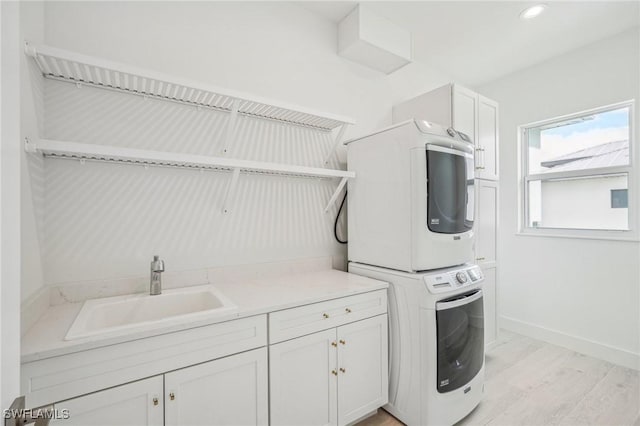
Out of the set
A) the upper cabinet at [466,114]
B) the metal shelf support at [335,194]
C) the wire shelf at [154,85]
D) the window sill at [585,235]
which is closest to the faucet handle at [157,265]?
the wire shelf at [154,85]

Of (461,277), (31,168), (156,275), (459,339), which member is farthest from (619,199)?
(31,168)

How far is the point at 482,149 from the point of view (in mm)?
2551

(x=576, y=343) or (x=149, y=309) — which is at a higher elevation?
(x=149, y=309)

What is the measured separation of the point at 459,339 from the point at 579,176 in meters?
2.22

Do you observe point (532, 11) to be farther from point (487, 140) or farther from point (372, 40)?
point (372, 40)

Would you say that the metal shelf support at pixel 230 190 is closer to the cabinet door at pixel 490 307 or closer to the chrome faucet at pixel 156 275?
the chrome faucet at pixel 156 275

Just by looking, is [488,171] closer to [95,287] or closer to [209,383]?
[209,383]

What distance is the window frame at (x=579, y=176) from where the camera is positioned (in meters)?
2.49

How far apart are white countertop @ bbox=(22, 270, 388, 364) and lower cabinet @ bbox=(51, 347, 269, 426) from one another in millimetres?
176

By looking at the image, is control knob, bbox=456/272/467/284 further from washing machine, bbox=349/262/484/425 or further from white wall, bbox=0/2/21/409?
white wall, bbox=0/2/21/409

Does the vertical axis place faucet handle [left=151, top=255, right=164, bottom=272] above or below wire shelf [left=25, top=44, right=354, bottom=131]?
below

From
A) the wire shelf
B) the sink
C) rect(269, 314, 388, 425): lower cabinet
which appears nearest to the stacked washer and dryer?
rect(269, 314, 388, 425): lower cabinet

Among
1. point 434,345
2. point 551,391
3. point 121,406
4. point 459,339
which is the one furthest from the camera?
point 551,391

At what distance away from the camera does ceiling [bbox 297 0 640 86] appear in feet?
7.34
